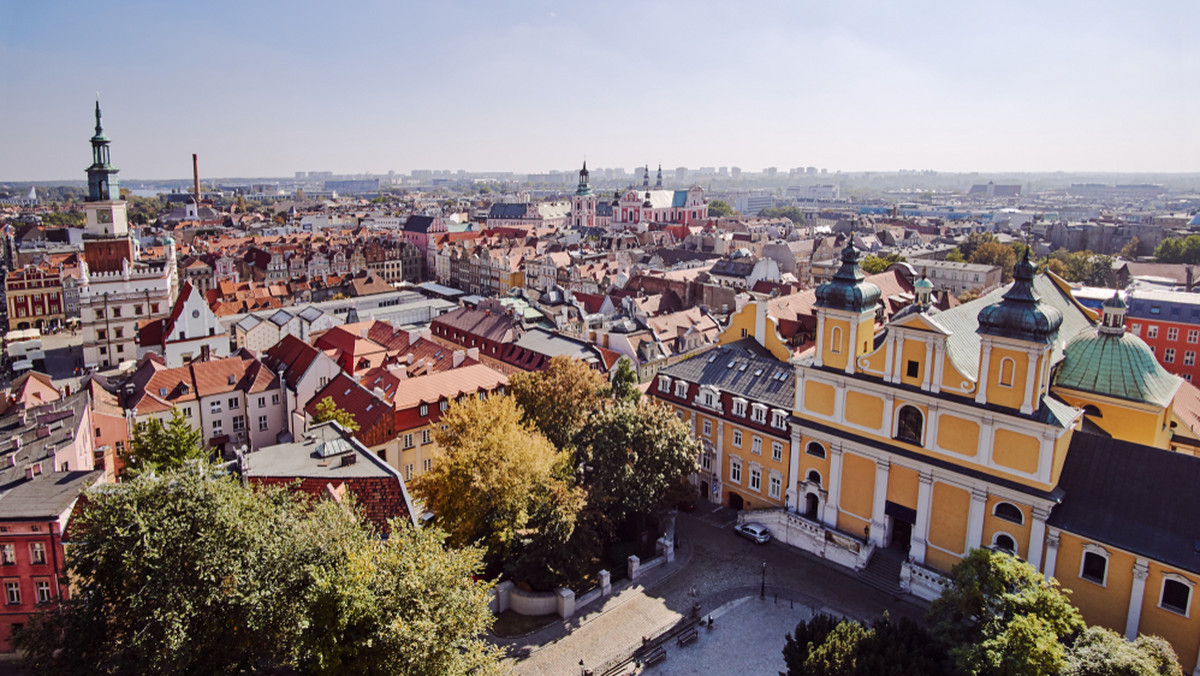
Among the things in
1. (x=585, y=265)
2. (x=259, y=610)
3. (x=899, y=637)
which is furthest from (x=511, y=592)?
(x=585, y=265)

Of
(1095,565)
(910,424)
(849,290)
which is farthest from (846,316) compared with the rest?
(1095,565)

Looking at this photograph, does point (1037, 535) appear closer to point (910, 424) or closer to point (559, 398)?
point (910, 424)

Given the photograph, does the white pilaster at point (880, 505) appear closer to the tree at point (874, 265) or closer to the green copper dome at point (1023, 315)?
the green copper dome at point (1023, 315)

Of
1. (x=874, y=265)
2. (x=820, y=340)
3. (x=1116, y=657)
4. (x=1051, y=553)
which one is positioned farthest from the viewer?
(x=874, y=265)

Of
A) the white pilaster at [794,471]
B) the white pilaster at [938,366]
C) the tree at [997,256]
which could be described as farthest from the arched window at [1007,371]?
the tree at [997,256]

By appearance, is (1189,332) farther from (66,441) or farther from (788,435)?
(66,441)
